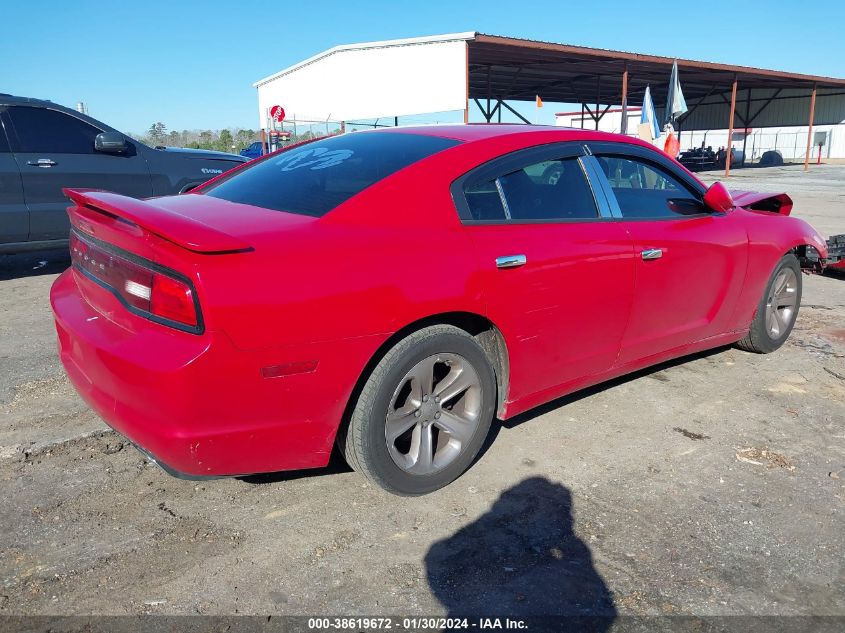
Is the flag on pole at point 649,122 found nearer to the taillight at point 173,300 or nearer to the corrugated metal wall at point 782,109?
the taillight at point 173,300

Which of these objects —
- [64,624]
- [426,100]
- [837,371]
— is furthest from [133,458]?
[426,100]

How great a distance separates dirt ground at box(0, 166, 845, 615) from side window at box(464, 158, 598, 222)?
1109 mm

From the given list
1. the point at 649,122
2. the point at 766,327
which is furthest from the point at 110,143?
the point at 649,122

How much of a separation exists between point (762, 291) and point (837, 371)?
0.71m

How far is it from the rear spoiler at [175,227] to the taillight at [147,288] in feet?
0.40

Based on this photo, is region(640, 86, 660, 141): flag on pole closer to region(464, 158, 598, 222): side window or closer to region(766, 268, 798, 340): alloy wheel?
region(766, 268, 798, 340): alloy wheel

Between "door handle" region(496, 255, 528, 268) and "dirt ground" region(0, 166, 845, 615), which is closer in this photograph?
"dirt ground" region(0, 166, 845, 615)

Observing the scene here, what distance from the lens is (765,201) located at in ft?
15.4

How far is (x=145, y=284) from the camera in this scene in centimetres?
230

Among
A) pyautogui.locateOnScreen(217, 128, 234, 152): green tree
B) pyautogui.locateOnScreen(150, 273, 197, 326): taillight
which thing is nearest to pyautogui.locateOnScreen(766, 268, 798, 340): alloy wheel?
pyautogui.locateOnScreen(150, 273, 197, 326): taillight

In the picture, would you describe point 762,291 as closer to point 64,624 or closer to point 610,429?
point 610,429

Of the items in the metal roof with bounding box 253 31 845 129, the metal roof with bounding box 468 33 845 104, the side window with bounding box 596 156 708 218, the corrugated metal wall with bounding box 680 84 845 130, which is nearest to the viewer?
the side window with bounding box 596 156 708 218

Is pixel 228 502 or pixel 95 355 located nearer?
pixel 95 355

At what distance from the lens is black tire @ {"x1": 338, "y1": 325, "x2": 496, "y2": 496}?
8.30 feet
